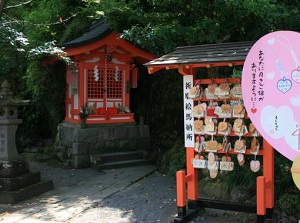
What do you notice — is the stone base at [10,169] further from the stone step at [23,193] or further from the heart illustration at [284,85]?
the heart illustration at [284,85]

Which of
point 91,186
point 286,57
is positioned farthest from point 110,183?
point 286,57

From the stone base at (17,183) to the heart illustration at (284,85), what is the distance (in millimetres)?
5549

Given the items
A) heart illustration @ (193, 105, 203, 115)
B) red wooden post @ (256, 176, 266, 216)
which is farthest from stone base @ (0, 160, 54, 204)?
red wooden post @ (256, 176, 266, 216)

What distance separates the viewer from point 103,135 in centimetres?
1162

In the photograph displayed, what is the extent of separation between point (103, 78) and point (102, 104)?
2.59 ft

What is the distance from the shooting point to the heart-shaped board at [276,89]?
484 centimetres

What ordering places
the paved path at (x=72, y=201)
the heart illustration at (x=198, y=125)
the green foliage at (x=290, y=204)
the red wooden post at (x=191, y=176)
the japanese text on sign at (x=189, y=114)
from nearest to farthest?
the green foliage at (x=290, y=204), the heart illustration at (x=198, y=125), the japanese text on sign at (x=189, y=114), the red wooden post at (x=191, y=176), the paved path at (x=72, y=201)

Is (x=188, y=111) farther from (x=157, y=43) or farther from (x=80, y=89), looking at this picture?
(x=80, y=89)

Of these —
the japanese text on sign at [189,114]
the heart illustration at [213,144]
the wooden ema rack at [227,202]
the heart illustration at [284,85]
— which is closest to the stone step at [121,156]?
the wooden ema rack at [227,202]

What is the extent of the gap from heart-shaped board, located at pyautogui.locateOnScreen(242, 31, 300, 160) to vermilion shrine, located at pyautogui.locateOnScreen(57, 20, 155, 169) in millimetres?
6312

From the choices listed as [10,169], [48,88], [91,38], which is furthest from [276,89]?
[48,88]

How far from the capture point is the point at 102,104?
39.2 ft

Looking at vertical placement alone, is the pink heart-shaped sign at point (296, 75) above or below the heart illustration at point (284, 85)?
above

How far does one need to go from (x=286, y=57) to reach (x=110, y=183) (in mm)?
5529
